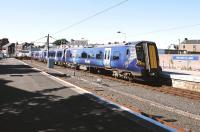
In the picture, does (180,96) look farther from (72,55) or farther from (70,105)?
(72,55)

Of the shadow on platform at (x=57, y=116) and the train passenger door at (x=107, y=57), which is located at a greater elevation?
the train passenger door at (x=107, y=57)

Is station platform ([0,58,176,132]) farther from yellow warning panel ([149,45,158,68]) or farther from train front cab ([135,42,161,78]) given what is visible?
yellow warning panel ([149,45,158,68])

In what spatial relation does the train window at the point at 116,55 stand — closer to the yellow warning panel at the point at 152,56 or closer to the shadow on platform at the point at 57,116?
the yellow warning panel at the point at 152,56

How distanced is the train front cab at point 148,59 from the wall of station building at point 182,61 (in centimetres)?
2548

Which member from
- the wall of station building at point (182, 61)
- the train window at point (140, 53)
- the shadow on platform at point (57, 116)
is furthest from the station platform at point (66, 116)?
the wall of station building at point (182, 61)

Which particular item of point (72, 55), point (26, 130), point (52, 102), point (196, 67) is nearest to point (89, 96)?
point (52, 102)

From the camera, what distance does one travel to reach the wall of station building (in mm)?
47856

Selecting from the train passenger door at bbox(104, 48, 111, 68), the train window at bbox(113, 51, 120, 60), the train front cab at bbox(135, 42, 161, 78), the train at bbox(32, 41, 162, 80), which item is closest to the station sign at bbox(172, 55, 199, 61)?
the train at bbox(32, 41, 162, 80)

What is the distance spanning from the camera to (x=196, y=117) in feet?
37.2

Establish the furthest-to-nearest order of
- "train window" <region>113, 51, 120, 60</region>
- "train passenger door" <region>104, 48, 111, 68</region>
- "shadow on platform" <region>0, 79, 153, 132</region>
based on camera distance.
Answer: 1. "train passenger door" <region>104, 48, 111, 68</region>
2. "train window" <region>113, 51, 120, 60</region>
3. "shadow on platform" <region>0, 79, 153, 132</region>

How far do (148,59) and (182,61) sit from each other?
30.6 m

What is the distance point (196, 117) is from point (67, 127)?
17.2ft

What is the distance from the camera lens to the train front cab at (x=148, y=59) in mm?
22859

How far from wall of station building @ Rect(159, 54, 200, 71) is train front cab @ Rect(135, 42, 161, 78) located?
2548cm
